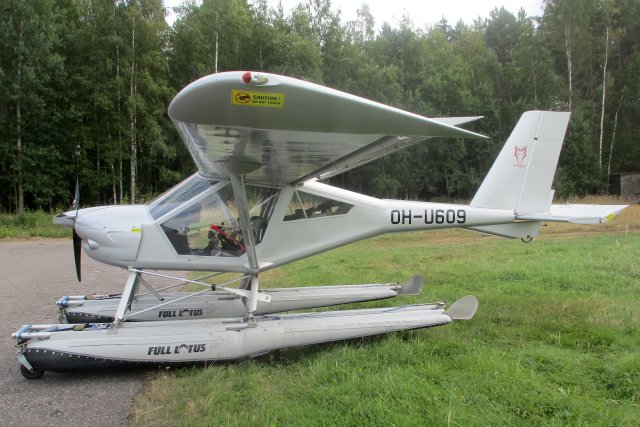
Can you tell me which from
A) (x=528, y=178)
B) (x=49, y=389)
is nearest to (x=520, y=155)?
(x=528, y=178)

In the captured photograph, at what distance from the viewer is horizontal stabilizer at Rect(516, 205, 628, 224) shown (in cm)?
585

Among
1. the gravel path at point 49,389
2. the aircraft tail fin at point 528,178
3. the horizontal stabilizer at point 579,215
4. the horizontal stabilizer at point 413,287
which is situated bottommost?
the gravel path at point 49,389

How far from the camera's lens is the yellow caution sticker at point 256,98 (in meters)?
3.01

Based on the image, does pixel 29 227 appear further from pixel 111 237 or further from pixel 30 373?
pixel 30 373

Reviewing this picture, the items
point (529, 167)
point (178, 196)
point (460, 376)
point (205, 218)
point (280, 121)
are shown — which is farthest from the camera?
point (529, 167)

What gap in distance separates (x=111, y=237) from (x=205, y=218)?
1043 millimetres

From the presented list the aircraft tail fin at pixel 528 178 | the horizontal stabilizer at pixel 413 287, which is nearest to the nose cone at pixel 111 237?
the horizontal stabilizer at pixel 413 287

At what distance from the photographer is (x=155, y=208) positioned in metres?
5.31

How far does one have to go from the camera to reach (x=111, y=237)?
5031mm

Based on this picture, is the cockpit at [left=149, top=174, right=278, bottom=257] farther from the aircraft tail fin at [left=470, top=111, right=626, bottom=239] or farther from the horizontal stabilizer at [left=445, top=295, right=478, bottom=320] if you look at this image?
the aircraft tail fin at [left=470, top=111, right=626, bottom=239]

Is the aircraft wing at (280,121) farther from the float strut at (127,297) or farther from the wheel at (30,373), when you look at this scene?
the wheel at (30,373)

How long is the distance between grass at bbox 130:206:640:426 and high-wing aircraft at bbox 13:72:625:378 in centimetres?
32

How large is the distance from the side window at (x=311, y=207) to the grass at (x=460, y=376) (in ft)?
5.45

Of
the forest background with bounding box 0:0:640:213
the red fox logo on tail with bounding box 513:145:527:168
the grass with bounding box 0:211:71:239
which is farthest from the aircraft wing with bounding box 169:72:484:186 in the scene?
the forest background with bounding box 0:0:640:213
